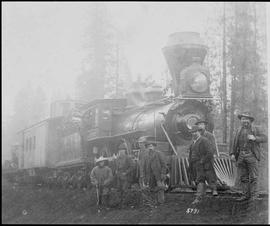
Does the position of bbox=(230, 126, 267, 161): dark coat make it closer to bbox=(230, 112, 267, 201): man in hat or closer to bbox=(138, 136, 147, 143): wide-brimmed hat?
bbox=(230, 112, 267, 201): man in hat

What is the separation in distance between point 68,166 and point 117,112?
99.9 inches

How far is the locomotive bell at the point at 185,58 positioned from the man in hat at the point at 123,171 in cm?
176

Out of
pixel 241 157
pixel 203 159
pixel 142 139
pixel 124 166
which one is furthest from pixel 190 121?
pixel 241 157

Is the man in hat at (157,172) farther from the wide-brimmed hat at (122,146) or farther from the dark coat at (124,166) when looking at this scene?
the wide-brimmed hat at (122,146)

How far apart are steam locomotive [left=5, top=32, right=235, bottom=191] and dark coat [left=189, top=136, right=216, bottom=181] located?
3.25ft

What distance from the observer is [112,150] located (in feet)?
34.5

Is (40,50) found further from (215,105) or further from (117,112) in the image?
(215,105)

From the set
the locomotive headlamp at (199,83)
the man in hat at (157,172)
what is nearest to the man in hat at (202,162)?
the man in hat at (157,172)

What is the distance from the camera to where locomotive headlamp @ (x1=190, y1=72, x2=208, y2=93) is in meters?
8.76

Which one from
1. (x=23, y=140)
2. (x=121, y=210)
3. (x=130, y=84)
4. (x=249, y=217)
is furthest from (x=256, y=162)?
(x=23, y=140)

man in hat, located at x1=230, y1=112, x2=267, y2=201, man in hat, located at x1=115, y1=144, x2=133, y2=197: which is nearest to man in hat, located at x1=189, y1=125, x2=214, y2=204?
man in hat, located at x1=230, y1=112, x2=267, y2=201

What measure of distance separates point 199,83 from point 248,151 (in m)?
2.73

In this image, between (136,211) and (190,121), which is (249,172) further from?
(190,121)

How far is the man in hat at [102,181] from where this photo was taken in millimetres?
8173
